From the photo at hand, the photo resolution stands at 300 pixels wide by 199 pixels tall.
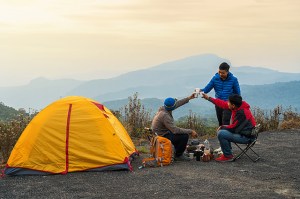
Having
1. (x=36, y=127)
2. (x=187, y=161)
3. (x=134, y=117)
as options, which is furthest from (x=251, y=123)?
(x=134, y=117)

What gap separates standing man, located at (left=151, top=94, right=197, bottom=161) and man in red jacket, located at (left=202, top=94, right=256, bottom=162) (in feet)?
2.59

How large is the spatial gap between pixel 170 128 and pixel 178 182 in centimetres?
196

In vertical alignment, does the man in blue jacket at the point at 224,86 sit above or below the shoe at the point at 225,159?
above

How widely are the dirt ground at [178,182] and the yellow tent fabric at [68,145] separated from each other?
0.24 meters

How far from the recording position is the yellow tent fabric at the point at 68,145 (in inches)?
376

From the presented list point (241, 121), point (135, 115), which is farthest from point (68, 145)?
point (135, 115)

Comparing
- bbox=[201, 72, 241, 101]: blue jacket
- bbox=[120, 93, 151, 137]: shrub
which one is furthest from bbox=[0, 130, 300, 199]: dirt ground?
bbox=[120, 93, 151, 137]: shrub

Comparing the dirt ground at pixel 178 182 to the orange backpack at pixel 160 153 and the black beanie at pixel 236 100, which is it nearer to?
the orange backpack at pixel 160 153

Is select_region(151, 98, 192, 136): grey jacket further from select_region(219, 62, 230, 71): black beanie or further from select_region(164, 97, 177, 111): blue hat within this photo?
select_region(219, 62, 230, 71): black beanie

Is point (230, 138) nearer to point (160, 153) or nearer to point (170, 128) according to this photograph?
point (170, 128)

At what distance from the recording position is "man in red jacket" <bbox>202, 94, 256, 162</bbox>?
1006cm

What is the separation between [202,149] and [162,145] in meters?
1.49

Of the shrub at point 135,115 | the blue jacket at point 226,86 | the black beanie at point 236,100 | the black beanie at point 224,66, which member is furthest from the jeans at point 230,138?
the shrub at point 135,115

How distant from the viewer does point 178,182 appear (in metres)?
8.41
